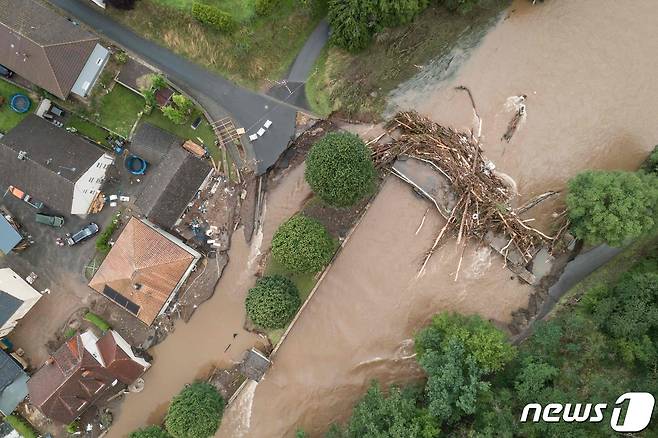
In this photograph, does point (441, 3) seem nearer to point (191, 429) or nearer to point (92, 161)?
point (92, 161)

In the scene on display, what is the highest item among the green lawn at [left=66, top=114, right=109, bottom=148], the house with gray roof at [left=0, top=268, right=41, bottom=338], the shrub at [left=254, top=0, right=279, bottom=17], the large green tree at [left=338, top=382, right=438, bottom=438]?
the shrub at [left=254, top=0, right=279, bottom=17]

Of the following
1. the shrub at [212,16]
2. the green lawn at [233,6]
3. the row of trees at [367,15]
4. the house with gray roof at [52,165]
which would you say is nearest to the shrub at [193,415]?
the house with gray roof at [52,165]

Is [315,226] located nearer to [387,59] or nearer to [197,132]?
[197,132]

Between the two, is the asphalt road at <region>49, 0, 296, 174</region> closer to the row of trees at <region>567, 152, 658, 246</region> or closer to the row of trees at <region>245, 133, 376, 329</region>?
the row of trees at <region>245, 133, 376, 329</region>

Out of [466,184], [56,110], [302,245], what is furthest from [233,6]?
[466,184]

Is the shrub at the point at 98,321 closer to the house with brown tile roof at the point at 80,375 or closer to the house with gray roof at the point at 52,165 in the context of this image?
the house with brown tile roof at the point at 80,375

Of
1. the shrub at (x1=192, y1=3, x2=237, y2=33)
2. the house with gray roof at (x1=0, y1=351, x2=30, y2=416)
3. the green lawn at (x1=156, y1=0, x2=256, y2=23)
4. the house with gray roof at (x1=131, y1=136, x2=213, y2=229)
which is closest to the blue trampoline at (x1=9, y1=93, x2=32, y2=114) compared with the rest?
the house with gray roof at (x1=131, y1=136, x2=213, y2=229)
